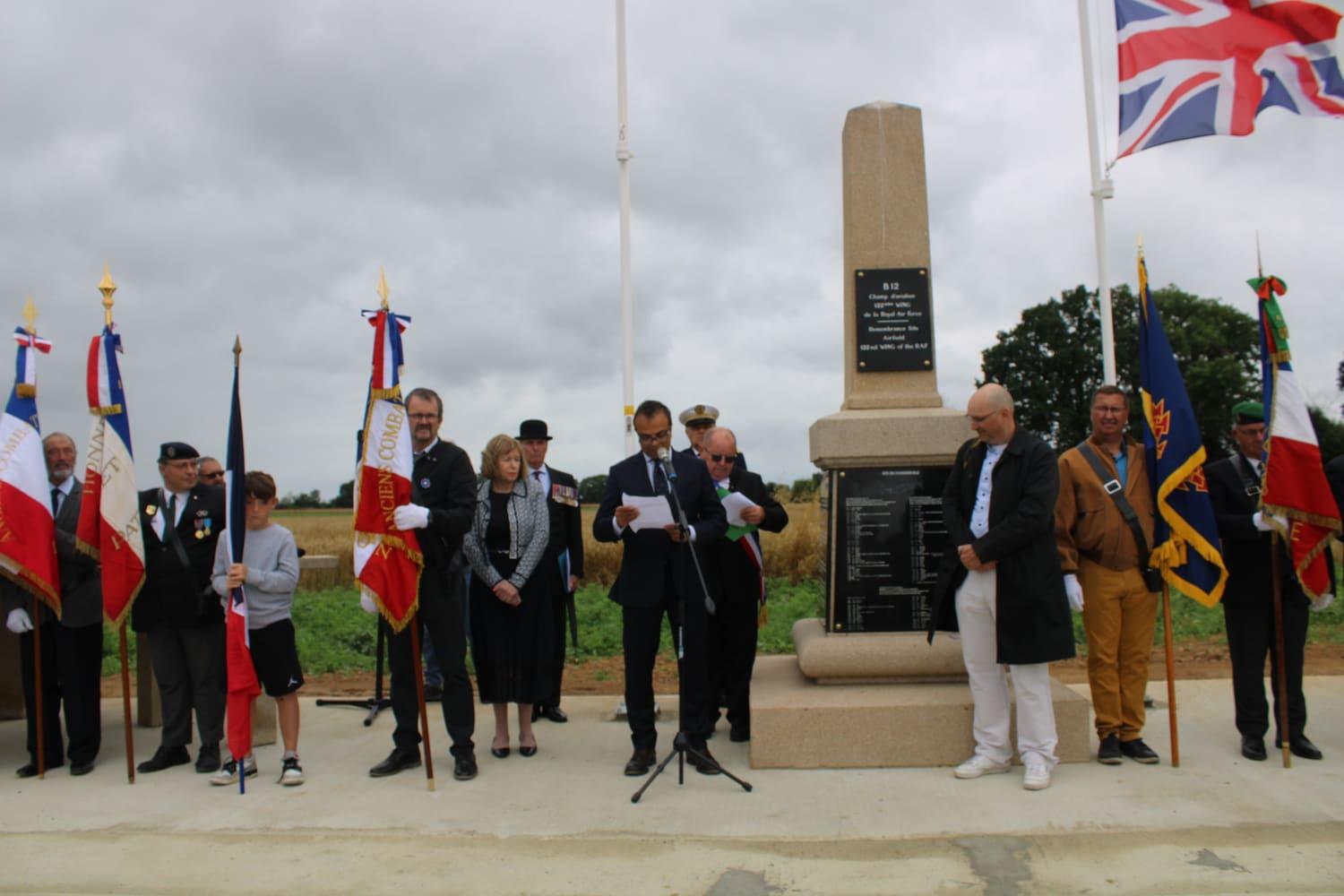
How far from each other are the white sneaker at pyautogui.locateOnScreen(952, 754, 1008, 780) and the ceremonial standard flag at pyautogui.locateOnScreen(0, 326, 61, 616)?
522 cm

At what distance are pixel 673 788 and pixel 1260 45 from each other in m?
6.95

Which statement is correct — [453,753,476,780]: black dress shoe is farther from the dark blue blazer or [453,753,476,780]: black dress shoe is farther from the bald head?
the bald head

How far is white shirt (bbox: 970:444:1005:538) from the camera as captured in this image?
543 cm

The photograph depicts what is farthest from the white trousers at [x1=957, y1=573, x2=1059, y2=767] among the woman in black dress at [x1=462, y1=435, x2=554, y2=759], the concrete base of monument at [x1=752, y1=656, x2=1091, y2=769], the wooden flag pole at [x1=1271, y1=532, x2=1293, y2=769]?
the woman in black dress at [x1=462, y1=435, x2=554, y2=759]

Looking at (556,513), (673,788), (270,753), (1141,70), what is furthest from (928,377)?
(270,753)

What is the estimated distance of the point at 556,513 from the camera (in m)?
6.90

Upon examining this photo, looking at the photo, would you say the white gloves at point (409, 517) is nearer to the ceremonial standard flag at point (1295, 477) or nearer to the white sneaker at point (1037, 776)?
the white sneaker at point (1037, 776)

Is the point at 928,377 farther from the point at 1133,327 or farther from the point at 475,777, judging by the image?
the point at 1133,327

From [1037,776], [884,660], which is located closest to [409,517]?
[884,660]

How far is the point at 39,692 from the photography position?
6.12 meters

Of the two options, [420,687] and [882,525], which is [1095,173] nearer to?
[882,525]

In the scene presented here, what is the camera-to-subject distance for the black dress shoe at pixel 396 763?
5852mm

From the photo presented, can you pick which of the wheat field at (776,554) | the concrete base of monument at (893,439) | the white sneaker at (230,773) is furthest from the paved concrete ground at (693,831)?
the wheat field at (776,554)

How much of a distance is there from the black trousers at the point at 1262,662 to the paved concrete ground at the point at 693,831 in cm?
22
